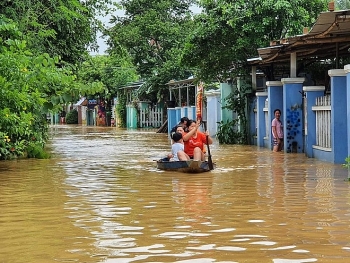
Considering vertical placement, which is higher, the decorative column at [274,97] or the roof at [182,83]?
the roof at [182,83]

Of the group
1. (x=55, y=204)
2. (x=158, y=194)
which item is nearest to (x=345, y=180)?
(x=158, y=194)

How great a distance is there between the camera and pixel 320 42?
58.8 feet

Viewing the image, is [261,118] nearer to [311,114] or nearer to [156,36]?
[311,114]

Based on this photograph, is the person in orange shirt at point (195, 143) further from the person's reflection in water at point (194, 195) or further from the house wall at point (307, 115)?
the house wall at point (307, 115)

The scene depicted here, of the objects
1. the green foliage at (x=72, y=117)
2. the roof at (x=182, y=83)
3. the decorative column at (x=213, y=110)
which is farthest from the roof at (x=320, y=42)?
the green foliage at (x=72, y=117)

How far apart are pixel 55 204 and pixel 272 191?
3.43 m

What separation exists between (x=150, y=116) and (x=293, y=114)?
38621 mm

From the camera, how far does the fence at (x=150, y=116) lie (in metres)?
57.3

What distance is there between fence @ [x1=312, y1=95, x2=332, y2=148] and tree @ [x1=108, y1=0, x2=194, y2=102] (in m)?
29.0

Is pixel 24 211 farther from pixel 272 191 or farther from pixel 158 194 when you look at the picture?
pixel 272 191

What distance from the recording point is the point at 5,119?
1453 centimetres

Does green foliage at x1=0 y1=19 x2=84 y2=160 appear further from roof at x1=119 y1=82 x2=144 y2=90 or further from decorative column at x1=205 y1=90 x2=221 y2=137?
roof at x1=119 y1=82 x2=144 y2=90

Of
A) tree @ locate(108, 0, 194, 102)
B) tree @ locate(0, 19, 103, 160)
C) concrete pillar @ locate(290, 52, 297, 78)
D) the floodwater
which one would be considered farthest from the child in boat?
tree @ locate(108, 0, 194, 102)

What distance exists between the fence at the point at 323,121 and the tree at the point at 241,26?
7.68 m
